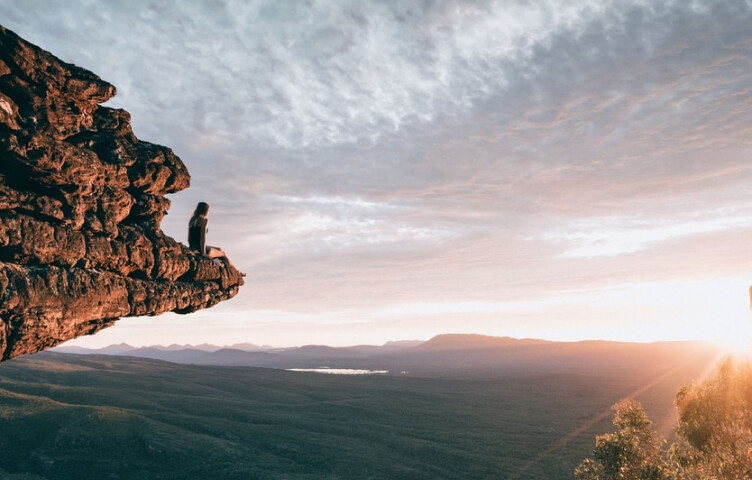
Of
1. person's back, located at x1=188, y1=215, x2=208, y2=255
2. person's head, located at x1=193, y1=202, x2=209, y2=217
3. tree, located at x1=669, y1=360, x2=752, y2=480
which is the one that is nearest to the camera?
person's head, located at x1=193, y1=202, x2=209, y2=217

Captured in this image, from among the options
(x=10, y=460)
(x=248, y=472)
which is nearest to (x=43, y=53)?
(x=248, y=472)

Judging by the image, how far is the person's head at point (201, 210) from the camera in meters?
21.2

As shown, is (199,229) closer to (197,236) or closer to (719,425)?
(197,236)

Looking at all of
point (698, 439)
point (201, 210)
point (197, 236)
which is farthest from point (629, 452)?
point (201, 210)

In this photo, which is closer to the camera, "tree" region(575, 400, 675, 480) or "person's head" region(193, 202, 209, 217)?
"person's head" region(193, 202, 209, 217)

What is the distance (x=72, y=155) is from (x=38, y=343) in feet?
22.0

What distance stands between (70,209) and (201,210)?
6.66 metres

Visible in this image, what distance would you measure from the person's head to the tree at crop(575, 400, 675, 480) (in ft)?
107

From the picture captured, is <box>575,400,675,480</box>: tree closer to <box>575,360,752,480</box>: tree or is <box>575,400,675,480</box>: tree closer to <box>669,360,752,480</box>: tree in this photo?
<box>575,360,752,480</box>: tree

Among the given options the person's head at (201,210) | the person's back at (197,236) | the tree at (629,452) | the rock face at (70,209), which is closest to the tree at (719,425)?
the tree at (629,452)

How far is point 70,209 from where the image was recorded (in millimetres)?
14977

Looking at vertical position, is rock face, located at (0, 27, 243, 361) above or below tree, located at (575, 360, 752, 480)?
above

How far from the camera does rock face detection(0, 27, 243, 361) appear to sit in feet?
43.7

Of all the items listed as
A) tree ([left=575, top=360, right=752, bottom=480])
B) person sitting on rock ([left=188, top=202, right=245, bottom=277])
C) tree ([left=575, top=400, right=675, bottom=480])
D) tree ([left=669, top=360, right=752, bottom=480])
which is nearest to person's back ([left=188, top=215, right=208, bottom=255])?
person sitting on rock ([left=188, top=202, right=245, bottom=277])
